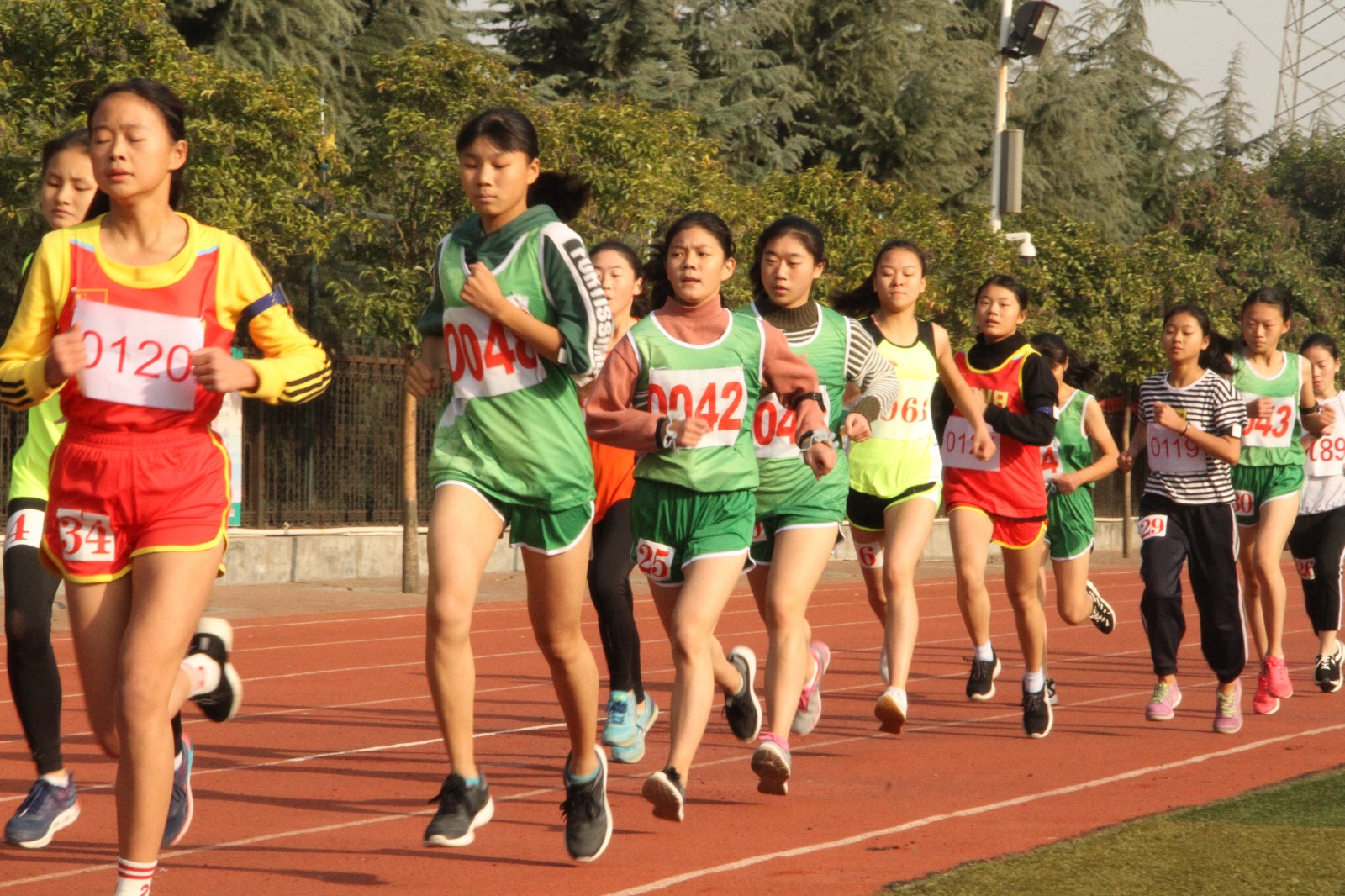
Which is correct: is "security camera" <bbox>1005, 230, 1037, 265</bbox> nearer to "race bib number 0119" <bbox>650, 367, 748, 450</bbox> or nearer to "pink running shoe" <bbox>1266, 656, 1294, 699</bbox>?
"pink running shoe" <bbox>1266, 656, 1294, 699</bbox>

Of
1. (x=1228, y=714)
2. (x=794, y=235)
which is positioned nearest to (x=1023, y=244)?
(x=1228, y=714)

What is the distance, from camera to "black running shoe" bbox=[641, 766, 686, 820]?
5496mm

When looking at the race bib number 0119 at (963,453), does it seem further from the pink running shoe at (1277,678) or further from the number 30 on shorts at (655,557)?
the number 30 on shorts at (655,557)

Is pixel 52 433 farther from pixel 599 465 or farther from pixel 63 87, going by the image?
pixel 63 87

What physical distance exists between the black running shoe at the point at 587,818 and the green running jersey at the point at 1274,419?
579 cm

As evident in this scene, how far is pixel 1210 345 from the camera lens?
9.41 metres

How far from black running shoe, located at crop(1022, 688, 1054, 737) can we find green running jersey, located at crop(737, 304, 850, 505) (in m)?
1.97

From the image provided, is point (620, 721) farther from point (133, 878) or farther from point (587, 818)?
point (133, 878)

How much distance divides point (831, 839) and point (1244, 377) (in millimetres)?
5192

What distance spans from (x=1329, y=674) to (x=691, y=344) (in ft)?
19.4

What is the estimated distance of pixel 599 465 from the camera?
7910mm

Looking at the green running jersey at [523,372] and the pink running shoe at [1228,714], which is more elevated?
the green running jersey at [523,372]

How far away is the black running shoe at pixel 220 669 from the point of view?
535 centimetres

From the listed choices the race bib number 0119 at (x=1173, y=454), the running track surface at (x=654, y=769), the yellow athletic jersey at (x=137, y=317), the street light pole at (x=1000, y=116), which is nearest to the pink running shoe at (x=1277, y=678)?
the running track surface at (x=654, y=769)
